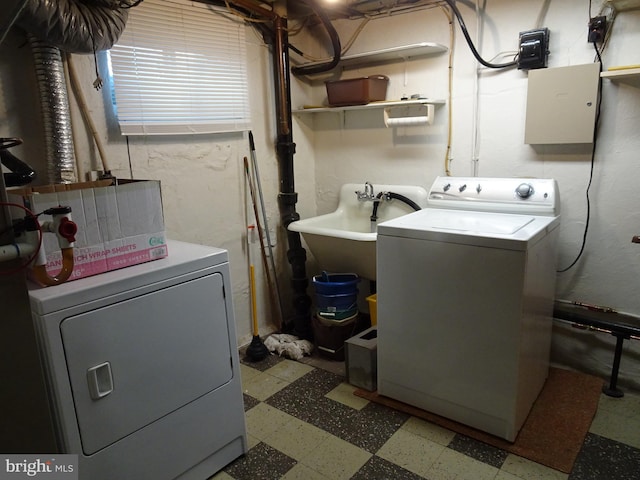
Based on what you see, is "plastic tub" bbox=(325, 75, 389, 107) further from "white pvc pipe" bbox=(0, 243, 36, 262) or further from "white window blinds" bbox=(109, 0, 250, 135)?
"white pvc pipe" bbox=(0, 243, 36, 262)

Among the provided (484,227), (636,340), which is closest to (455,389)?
(484,227)

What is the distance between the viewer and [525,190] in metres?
2.28

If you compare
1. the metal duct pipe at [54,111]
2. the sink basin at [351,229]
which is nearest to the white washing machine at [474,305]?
the sink basin at [351,229]

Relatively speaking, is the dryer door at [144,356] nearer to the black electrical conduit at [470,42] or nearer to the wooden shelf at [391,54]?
the wooden shelf at [391,54]

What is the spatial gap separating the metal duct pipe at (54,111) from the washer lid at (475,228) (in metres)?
1.43

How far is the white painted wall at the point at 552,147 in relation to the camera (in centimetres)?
219

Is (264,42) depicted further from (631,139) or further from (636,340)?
(636,340)

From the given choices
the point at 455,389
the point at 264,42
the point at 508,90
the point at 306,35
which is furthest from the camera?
the point at 306,35

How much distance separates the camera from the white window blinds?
2.20 m

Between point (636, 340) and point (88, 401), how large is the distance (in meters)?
2.52

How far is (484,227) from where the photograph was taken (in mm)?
2020

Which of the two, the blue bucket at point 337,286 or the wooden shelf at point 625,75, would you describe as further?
the blue bucket at point 337,286

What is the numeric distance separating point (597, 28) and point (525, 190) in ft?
2.65

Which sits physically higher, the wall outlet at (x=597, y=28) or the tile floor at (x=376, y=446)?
the wall outlet at (x=597, y=28)
